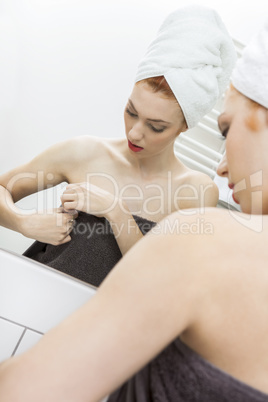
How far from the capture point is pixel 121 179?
38.2 inches

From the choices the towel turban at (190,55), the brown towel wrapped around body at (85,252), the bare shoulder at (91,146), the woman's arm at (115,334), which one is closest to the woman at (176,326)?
the woman's arm at (115,334)

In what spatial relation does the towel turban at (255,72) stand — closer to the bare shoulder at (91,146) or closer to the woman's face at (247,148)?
the woman's face at (247,148)

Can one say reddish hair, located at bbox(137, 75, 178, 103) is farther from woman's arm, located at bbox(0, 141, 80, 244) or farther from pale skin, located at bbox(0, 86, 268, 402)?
pale skin, located at bbox(0, 86, 268, 402)

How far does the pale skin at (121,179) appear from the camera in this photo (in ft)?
2.77

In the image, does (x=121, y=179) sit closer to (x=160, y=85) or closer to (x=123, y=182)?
(x=123, y=182)

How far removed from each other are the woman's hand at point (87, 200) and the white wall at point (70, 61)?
207mm

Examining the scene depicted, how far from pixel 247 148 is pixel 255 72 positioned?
0.11m

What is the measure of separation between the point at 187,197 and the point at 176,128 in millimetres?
204

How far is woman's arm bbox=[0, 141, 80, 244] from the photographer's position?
0.84 m

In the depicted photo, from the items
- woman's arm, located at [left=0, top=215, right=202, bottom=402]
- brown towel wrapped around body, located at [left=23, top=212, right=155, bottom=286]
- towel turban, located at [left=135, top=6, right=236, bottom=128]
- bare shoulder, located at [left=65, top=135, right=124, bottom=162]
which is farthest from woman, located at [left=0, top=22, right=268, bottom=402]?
bare shoulder, located at [left=65, top=135, right=124, bottom=162]

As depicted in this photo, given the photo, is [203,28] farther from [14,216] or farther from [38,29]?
[14,216]

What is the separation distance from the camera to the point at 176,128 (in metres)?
0.91

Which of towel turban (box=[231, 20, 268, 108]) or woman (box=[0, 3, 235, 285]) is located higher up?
towel turban (box=[231, 20, 268, 108])

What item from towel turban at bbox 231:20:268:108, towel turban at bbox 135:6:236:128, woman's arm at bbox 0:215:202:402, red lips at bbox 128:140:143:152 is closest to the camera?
woman's arm at bbox 0:215:202:402
